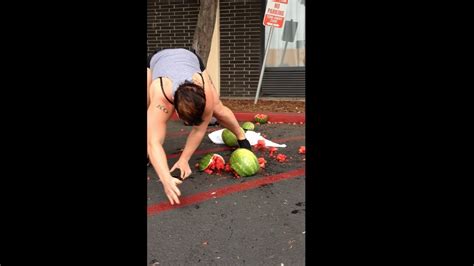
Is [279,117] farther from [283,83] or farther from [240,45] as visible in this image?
[240,45]

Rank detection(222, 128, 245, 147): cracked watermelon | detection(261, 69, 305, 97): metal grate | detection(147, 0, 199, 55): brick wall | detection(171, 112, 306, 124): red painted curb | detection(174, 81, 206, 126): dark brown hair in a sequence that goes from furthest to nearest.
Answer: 1. detection(147, 0, 199, 55): brick wall
2. detection(261, 69, 305, 97): metal grate
3. detection(171, 112, 306, 124): red painted curb
4. detection(222, 128, 245, 147): cracked watermelon
5. detection(174, 81, 206, 126): dark brown hair

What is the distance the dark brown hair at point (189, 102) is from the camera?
3695mm

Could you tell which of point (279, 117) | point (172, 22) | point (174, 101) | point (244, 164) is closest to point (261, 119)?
point (279, 117)

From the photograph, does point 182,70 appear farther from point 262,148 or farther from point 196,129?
point 262,148

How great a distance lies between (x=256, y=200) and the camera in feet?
13.7

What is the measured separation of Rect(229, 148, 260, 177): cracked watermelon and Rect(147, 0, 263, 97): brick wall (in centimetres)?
758

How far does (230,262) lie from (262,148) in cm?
328

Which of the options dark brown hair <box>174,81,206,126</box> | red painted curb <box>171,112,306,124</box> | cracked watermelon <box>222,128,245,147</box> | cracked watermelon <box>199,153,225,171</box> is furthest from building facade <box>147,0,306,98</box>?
dark brown hair <box>174,81,206,126</box>

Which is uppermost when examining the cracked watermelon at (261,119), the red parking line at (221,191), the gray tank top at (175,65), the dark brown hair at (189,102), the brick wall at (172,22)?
the brick wall at (172,22)

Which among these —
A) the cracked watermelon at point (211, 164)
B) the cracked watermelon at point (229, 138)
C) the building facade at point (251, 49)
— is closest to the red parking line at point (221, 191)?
the cracked watermelon at point (211, 164)

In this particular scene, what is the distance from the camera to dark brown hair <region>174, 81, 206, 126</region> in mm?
3695

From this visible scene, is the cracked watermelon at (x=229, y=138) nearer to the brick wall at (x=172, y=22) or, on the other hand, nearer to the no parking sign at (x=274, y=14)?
the no parking sign at (x=274, y=14)

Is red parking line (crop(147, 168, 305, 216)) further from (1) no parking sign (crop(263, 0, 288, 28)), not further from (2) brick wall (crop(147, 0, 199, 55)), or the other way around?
(2) brick wall (crop(147, 0, 199, 55))

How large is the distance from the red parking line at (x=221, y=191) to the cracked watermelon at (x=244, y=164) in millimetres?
136
